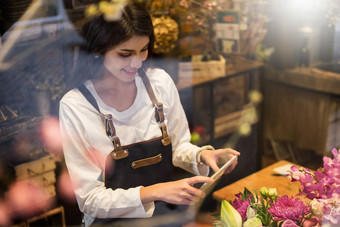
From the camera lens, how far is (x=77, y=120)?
991 mm

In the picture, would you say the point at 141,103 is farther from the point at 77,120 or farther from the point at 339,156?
the point at 339,156

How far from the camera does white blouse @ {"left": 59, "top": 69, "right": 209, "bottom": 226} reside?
994 millimetres

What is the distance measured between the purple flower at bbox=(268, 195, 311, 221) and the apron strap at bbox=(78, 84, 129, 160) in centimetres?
38

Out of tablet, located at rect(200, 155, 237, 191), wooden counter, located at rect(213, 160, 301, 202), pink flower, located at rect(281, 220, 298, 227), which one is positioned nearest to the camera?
pink flower, located at rect(281, 220, 298, 227)

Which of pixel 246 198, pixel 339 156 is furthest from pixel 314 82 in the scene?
pixel 246 198

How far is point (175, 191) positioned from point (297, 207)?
29 cm

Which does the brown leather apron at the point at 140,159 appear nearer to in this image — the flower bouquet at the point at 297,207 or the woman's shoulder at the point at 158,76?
the woman's shoulder at the point at 158,76

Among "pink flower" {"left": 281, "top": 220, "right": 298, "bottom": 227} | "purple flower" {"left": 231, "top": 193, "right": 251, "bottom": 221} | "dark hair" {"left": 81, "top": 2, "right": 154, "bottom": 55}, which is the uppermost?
"dark hair" {"left": 81, "top": 2, "right": 154, "bottom": 55}

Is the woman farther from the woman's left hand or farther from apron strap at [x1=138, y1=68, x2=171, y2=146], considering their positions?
the woman's left hand

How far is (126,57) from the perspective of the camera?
0.99m

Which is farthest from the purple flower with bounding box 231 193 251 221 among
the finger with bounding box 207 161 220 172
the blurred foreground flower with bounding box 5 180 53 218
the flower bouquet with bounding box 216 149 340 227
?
the blurred foreground flower with bounding box 5 180 53 218

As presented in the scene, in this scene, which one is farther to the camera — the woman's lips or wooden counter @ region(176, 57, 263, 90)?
wooden counter @ region(176, 57, 263, 90)

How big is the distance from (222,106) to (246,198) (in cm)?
54

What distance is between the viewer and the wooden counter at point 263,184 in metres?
1.26
